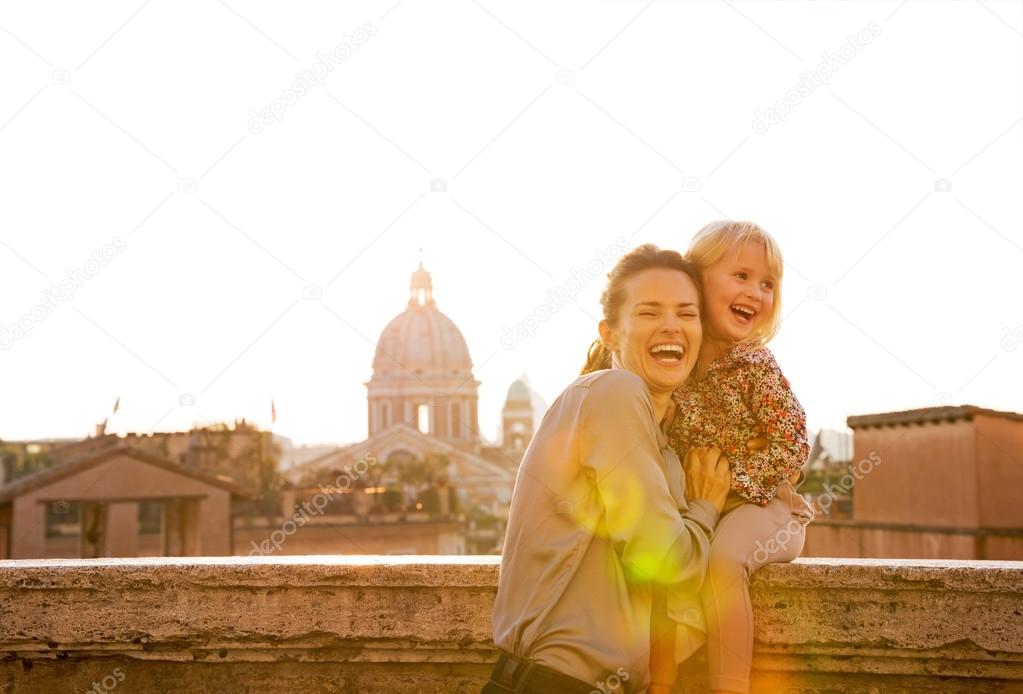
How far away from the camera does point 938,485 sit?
46.3 feet

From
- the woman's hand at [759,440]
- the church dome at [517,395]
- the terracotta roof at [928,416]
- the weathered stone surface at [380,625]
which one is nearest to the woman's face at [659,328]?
the woman's hand at [759,440]

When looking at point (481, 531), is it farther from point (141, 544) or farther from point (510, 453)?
point (510, 453)

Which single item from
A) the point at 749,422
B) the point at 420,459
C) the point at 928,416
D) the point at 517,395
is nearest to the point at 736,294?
the point at 749,422

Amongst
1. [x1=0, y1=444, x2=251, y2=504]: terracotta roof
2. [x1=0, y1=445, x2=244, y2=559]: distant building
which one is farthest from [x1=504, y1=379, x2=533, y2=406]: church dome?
[x1=0, y1=444, x2=251, y2=504]: terracotta roof

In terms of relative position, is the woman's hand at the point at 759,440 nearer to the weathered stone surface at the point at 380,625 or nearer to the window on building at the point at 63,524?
the weathered stone surface at the point at 380,625

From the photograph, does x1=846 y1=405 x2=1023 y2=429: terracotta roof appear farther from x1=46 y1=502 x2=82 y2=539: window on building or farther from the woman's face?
x1=46 y1=502 x2=82 y2=539: window on building

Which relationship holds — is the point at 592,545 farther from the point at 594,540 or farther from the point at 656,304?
the point at 656,304

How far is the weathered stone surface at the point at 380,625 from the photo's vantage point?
2982mm

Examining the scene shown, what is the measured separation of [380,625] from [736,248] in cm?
133

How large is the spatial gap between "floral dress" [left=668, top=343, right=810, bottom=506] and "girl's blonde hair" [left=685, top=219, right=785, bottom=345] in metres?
0.19

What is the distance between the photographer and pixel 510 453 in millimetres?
75688

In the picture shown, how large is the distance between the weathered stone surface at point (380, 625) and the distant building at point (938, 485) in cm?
902

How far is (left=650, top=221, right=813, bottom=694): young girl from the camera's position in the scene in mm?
2680

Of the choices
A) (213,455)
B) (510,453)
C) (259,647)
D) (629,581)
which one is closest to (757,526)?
(629,581)
